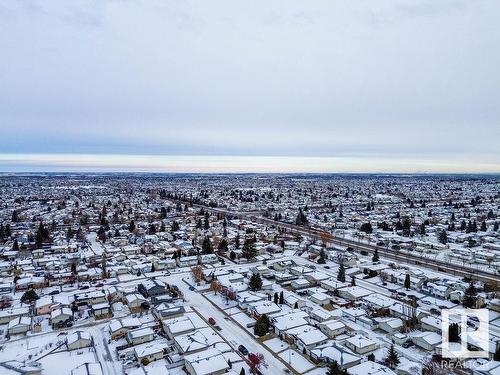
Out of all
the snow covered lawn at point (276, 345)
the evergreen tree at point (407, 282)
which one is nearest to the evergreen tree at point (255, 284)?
the snow covered lawn at point (276, 345)

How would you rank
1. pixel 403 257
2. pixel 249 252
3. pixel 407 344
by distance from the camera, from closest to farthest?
1. pixel 407 344
2. pixel 249 252
3. pixel 403 257

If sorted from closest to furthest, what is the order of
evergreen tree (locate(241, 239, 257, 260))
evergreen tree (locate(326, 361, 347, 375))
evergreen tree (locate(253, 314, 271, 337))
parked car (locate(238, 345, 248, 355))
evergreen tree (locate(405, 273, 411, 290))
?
evergreen tree (locate(326, 361, 347, 375)), parked car (locate(238, 345, 248, 355)), evergreen tree (locate(253, 314, 271, 337)), evergreen tree (locate(405, 273, 411, 290)), evergreen tree (locate(241, 239, 257, 260))

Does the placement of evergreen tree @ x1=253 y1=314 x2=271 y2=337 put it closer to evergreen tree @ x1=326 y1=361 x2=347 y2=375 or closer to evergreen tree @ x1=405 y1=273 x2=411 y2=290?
evergreen tree @ x1=326 y1=361 x2=347 y2=375

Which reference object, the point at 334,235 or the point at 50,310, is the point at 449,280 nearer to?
the point at 334,235

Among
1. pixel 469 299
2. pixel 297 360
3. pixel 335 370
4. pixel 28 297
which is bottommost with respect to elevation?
pixel 297 360

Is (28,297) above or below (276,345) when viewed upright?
above

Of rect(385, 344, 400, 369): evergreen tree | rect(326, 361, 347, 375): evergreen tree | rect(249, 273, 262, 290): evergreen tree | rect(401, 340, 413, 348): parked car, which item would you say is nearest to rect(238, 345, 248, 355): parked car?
rect(326, 361, 347, 375): evergreen tree

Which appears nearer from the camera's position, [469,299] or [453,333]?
[453,333]

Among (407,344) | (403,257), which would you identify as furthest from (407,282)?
(403,257)

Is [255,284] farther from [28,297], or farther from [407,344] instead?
[28,297]

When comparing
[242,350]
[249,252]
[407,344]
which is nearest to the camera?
[242,350]

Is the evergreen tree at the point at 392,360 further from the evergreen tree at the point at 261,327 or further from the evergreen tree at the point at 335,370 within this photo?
the evergreen tree at the point at 261,327

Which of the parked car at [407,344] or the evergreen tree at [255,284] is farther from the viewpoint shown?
the evergreen tree at [255,284]

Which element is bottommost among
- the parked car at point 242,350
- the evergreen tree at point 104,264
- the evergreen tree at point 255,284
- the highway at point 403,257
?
the parked car at point 242,350
